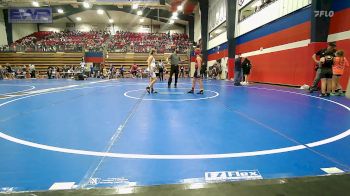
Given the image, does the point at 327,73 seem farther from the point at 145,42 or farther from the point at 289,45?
the point at 145,42

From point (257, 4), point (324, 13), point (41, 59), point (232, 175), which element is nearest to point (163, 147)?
A: point (232, 175)

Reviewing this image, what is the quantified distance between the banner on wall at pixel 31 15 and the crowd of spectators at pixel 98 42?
6.07 meters

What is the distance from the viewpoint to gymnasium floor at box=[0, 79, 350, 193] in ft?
7.18

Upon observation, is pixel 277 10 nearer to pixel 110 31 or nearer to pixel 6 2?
pixel 6 2

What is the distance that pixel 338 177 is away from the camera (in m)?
1.64

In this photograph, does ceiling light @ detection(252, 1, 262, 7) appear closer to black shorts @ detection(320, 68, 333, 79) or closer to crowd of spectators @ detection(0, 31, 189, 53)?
black shorts @ detection(320, 68, 333, 79)

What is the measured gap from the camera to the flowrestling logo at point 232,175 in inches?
83.1

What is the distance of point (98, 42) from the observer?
35.7m

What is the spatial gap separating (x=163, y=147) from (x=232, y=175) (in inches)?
40.5

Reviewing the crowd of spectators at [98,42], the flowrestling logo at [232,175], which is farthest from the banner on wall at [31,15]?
the flowrestling logo at [232,175]

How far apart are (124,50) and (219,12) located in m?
13.8

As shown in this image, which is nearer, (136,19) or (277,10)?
(277,10)

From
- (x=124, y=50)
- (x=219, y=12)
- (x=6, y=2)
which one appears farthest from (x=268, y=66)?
(x=6, y=2)

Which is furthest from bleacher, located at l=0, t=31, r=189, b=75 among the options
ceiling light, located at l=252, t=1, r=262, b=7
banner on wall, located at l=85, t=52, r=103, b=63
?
ceiling light, located at l=252, t=1, r=262, b=7
